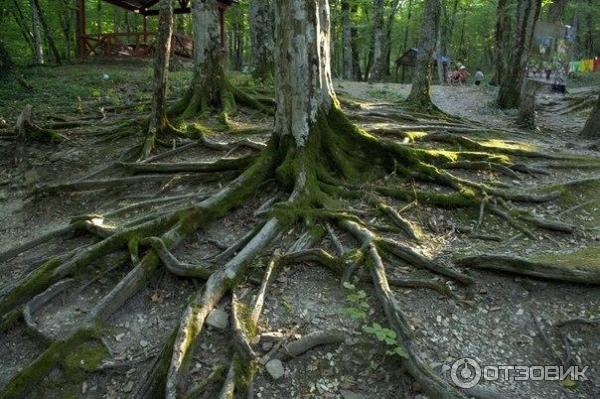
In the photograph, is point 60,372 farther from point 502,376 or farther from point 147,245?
point 502,376

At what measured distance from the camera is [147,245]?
5320 mm

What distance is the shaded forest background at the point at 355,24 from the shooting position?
89.1ft

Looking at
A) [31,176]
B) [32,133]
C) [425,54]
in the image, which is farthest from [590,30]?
[31,176]

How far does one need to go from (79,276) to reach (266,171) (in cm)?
243

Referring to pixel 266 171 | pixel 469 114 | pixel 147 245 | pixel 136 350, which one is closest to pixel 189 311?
pixel 136 350

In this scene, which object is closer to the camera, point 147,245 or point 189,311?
point 189,311

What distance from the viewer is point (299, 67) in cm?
591

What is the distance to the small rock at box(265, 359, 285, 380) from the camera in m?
3.88

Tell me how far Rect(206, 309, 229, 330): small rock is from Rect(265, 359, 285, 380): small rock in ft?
1.86

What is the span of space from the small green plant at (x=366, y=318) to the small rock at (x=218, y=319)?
3.41ft

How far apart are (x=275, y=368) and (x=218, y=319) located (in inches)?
28.2
